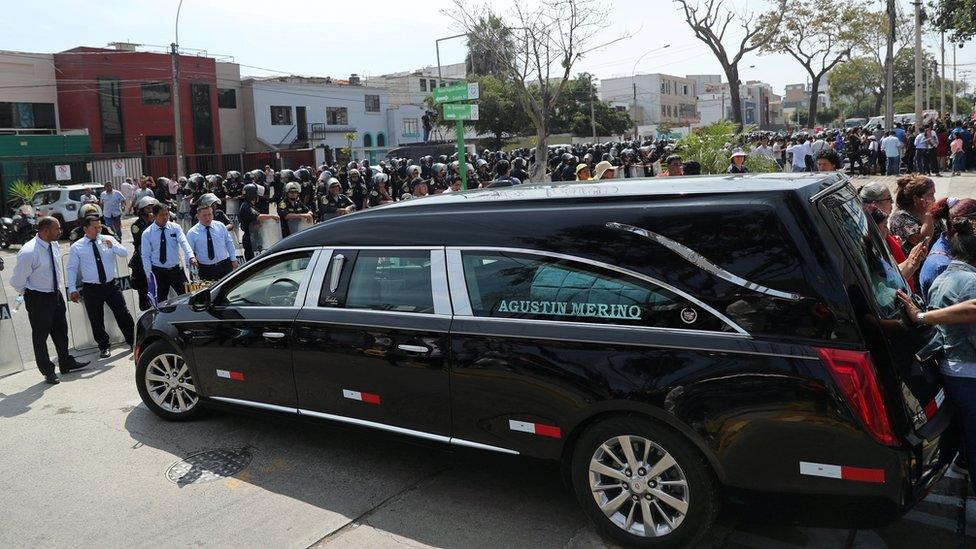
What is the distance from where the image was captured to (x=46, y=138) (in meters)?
35.8

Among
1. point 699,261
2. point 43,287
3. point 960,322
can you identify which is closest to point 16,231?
point 43,287

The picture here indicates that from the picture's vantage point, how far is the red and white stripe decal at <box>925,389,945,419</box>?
3.57 metres

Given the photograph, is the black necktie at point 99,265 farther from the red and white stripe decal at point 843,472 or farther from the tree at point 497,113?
the tree at point 497,113

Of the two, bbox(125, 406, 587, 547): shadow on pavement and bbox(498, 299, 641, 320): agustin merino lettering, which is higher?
bbox(498, 299, 641, 320): agustin merino lettering

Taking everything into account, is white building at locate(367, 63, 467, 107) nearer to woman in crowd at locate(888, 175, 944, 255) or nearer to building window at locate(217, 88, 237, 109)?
building window at locate(217, 88, 237, 109)

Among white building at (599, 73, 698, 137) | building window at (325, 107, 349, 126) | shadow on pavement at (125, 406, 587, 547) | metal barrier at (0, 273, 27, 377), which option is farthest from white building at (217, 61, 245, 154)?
shadow on pavement at (125, 406, 587, 547)

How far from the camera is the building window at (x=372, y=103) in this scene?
62531 mm

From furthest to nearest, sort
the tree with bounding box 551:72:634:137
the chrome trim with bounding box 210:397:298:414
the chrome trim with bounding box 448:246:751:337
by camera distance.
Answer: the tree with bounding box 551:72:634:137 → the chrome trim with bounding box 210:397:298:414 → the chrome trim with bounding box 448:246:751:337

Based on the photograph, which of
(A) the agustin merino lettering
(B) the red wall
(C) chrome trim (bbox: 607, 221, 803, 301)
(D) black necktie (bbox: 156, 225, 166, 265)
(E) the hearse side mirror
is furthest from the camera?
(B) the red wall

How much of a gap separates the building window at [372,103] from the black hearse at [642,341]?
59681 millimetres

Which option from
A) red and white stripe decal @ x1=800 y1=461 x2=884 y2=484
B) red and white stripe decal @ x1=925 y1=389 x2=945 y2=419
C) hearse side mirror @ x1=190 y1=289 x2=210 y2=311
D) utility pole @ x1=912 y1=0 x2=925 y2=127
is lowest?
red and white stripe decal @ x1=800 y1=461 x2=884 y2=484

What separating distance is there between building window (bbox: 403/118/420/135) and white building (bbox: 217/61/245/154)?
16504 mm

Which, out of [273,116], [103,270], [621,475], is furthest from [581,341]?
[273,116]

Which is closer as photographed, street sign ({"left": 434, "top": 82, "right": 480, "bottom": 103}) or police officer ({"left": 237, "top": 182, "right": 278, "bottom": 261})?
police officer ({"left": 237, "top": 182, "right": 278, "bottom": 261})
